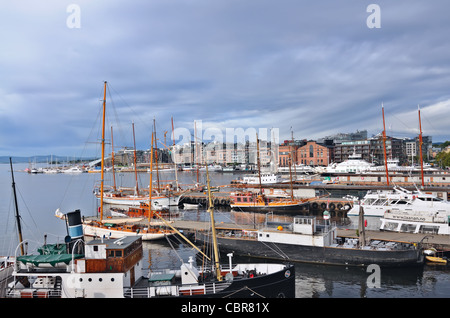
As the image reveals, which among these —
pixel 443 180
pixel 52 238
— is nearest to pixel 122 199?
pixel 52 238

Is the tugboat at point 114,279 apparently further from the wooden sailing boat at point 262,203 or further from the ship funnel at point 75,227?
the wooden sailing boat at point 262,203

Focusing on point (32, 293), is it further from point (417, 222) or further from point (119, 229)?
point (417, 222)

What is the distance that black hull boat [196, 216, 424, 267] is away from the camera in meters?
26.4

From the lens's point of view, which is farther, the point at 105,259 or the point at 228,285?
the point at 228,285

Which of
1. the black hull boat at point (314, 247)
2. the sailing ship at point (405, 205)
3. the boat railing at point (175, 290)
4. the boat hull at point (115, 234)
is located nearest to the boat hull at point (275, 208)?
the sailing ship at point (405, 205)

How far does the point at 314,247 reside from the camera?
27.8 m

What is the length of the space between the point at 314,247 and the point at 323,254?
0.90 metres

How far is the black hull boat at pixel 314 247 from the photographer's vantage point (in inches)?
1038

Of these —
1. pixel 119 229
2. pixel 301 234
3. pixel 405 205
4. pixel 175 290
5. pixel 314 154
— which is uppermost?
pixel 314 154

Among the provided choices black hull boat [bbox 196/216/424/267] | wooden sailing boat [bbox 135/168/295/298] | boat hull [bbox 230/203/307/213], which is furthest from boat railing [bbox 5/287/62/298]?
boat hull [bbox 230/203/307/213]

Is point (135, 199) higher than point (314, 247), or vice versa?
point (135, 199)

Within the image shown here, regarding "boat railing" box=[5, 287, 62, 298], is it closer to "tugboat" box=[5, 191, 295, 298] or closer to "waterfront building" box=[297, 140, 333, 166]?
"tugboat" box=[5, 191, 295, 298]

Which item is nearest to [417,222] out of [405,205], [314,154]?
[405,205]
